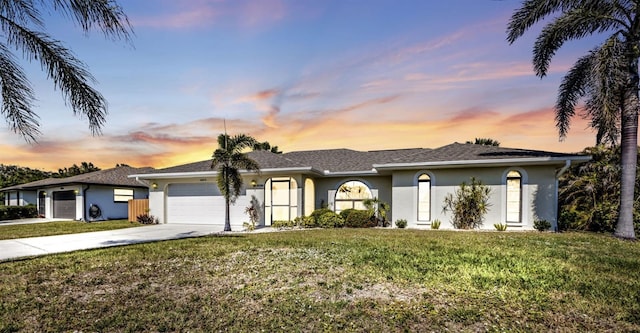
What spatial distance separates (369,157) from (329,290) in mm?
13990

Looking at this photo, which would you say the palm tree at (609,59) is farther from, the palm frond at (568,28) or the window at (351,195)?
the window at (351,195)

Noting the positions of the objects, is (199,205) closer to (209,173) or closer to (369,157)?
(209,173)

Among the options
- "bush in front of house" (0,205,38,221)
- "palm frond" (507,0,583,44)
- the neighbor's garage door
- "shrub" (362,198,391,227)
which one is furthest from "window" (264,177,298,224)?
"bush in front of house" (0,205,38,221)

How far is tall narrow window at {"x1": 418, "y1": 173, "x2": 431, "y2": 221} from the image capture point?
46.1 feet

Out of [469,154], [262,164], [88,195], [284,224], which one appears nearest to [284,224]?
[284,224]

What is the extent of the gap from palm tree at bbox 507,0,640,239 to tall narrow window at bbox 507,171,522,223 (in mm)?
2996

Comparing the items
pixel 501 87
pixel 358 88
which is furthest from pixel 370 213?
pixel 501 87

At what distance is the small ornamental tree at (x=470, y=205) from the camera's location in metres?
13.1

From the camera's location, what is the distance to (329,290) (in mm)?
4699

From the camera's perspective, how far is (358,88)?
1389 cm

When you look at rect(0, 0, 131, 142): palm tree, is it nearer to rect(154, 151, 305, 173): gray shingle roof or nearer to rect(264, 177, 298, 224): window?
rect(154, 151, 305, 173): gray shingle roof

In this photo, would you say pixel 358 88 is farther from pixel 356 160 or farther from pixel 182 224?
pixel 182 224

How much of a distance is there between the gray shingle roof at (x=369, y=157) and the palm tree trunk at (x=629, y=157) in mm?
1705

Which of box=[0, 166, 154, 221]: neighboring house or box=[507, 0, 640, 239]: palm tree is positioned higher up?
box=[507, 0, 640, 239]: palm tree
